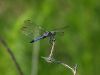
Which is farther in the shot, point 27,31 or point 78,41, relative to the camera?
point 78,41

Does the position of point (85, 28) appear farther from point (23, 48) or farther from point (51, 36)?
point (51, 36)

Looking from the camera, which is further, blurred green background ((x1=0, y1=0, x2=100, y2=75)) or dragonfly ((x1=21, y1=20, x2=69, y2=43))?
blurred green background ((x1=0, y1=0, x2=100, y2=75))

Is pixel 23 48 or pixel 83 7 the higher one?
pixel 83 7

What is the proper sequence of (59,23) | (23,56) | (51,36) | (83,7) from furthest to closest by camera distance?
(59,23) < (83,7) < (23,56) < (51,36)

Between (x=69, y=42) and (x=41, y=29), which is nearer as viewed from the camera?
(x=41, y=29)

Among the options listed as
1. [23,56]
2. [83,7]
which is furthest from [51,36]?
[83,7]

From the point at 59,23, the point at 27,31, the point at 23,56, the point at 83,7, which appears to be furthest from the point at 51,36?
the point at 59,23

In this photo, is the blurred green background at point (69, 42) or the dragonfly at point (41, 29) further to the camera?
the blurred green background at point (69, 42)

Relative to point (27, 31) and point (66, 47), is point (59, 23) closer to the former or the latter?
point (66, 47)

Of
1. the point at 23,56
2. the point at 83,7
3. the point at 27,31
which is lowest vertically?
the point at 23,56

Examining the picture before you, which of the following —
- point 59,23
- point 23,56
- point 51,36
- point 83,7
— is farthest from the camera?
point 59,23
